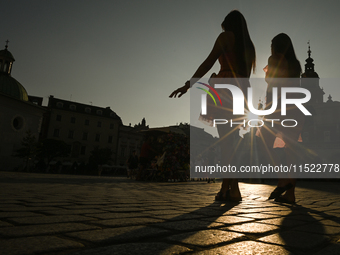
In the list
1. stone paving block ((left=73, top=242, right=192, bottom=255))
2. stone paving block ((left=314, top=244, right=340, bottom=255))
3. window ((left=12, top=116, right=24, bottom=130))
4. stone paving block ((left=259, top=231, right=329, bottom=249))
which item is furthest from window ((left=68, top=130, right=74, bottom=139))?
stone paving block ((left=314, top=244, right=340, bottom=255))

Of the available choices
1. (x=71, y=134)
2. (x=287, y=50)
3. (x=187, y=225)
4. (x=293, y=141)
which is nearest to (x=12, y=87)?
(x=71, y=134)

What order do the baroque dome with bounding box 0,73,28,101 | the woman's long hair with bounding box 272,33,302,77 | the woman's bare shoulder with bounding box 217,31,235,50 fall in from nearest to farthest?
1. the woman's bare shoulder with bounding box 217,31,235,50
2. the woman's long hair with bounding box 272,33,302,77
3. the baroque dome with bounding box 0,73,28,101

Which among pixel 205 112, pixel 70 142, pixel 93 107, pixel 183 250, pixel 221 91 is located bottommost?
pixel 183 250

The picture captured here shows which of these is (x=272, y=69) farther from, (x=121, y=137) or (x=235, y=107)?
(x=121, y=137)

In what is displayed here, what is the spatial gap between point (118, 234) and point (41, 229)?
421 millimetres

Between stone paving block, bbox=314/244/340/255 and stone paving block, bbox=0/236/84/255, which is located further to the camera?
stone paving block, bbox=314/244/340/255

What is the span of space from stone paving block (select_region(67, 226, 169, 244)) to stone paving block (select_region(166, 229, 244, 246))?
14 cm

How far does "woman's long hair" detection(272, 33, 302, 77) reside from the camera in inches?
173

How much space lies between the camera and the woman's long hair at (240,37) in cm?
414

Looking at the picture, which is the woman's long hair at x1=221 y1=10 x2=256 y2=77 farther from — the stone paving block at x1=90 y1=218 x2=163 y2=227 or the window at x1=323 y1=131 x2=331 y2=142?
the window at x1=323 y1=131 x2=331 y2=142

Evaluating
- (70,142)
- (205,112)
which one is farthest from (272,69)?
(70,142)

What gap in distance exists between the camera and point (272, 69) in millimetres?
4434

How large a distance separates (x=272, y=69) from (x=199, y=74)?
55.7 inches

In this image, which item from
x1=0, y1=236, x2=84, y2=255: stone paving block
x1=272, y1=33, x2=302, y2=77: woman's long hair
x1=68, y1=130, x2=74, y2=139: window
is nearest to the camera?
x1=0, y1=236, x2=84, y2=255: stone paving block
